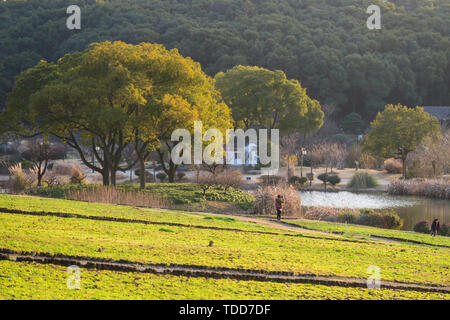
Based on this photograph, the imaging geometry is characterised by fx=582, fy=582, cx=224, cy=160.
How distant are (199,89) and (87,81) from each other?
7027 millimetres

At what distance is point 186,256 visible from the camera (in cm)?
1161

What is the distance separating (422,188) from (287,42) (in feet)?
165

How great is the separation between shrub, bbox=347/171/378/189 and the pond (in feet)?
8.67

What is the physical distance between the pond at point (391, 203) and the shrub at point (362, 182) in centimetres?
264

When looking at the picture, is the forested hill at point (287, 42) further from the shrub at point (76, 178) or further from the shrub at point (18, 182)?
the shrub at point (18, 182)

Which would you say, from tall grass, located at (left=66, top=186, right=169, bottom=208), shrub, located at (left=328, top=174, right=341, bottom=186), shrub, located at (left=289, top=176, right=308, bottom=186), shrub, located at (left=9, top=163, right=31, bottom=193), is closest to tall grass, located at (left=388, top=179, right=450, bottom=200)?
shrub, located at (left=328, top=174, right=341, bottom=186)

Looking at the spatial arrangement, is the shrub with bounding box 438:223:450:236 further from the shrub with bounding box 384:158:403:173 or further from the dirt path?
the shrub with bounding box 384:158:403:173

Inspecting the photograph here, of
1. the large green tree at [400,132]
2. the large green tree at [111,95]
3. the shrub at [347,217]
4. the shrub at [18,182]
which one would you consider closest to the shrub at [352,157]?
the large green tree at [400,132]

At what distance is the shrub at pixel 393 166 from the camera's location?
49350 millimetres

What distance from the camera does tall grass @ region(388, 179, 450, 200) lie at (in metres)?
36.4

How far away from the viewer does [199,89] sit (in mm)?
32594

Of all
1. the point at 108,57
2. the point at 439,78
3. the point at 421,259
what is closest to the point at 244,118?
the point at 108,57

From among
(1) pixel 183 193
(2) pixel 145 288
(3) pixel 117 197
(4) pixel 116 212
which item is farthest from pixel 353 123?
(2) pixel 145 288
